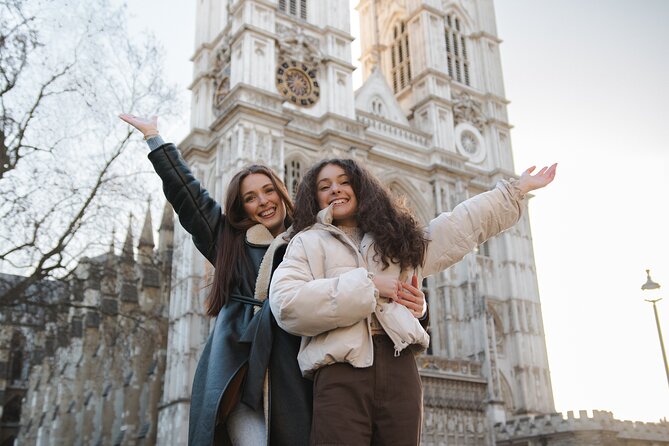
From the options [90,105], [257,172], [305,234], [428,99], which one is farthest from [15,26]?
[428,99]

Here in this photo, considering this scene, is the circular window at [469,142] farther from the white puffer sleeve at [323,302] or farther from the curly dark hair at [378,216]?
the white puffer sleeve at [323,302]

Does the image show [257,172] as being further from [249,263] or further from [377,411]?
[377,411]

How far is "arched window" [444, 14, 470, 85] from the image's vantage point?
32938 mm

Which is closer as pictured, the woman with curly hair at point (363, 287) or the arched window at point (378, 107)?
the woman with curly hair at point (363, 287)

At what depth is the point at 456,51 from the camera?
111 feet

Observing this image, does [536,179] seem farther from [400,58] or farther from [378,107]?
[400,58]

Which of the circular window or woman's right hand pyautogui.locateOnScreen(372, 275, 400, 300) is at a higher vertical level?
the circular window

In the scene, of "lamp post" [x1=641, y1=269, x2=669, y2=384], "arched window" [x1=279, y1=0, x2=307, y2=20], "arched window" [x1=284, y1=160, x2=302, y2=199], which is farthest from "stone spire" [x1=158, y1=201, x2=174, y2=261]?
"lamp post" [x1=641, y1=269, x2=669, y2=384]

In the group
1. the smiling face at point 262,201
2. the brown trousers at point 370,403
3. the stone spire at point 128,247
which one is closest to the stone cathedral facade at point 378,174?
the stone spire at point 128,247

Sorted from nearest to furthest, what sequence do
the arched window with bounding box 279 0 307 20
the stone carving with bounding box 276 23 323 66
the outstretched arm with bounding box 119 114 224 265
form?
the outstretched arm with bounding box 119 114 224 265
the stone carving with bounding box 276 23 323 66
the arched window with bounding box 279 0 307 20

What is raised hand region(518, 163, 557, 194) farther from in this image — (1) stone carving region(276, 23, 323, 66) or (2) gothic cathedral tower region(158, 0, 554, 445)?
(1) stone carving region(276, 23, 323, 66)

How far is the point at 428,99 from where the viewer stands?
30375mm

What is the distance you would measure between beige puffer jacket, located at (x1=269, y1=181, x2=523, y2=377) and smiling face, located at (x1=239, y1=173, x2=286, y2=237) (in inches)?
19.6

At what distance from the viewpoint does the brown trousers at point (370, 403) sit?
7.45 feet
